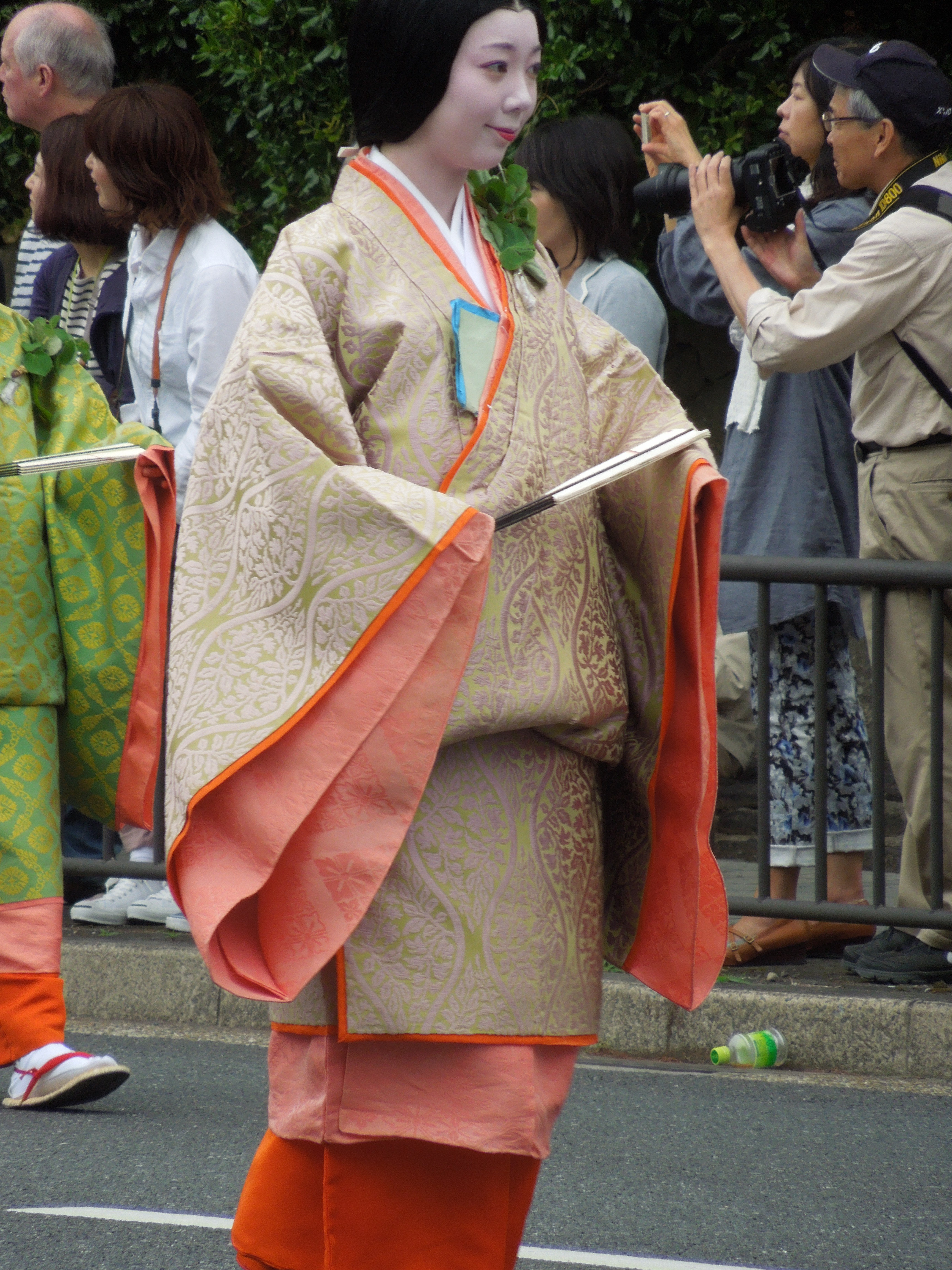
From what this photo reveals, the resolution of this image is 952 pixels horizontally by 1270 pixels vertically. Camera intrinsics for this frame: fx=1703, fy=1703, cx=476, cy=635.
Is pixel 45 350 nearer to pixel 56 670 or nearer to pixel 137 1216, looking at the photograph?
pixel 56 670

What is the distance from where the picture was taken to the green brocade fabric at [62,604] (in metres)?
3.30

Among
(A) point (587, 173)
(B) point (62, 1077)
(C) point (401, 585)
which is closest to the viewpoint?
(C) point (401, 585)

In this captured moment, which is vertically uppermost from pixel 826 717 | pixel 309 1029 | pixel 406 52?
pixel 406 52

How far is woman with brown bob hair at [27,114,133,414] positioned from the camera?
15.6 ft

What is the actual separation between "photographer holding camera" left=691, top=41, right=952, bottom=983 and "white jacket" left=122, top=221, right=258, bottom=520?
1.18 metres

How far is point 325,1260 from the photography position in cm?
194

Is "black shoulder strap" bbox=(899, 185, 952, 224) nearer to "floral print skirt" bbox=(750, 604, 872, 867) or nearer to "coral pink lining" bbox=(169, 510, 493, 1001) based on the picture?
"floral print skirt" bbox=(750, 604, 872, 867)

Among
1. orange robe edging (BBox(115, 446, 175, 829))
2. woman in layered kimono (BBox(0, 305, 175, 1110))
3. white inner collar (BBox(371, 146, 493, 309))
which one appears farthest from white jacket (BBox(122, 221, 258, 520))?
white inner collar (BBox(371, 146, 493, 309))

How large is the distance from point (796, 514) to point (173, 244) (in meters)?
1.73

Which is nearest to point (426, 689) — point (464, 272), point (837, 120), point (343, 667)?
point (343, 667)

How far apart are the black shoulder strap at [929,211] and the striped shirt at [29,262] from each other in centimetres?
257

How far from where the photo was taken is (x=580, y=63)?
19.2ft

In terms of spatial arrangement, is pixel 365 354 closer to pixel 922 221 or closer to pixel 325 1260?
pixel 325 1260

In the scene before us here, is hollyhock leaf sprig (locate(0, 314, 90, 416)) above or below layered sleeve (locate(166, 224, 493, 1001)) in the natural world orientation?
above
